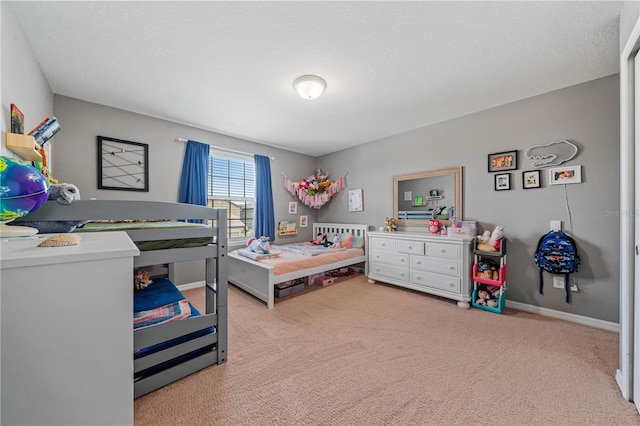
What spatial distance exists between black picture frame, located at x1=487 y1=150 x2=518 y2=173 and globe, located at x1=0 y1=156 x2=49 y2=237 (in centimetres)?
380

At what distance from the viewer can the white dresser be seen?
279 cm

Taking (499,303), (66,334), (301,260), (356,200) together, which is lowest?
(499,303)

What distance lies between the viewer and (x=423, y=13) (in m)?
1.54

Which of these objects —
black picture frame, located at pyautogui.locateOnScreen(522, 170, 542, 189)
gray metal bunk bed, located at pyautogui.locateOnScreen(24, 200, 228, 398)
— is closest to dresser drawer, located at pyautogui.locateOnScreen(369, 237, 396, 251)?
black picture frame, located at pyautogui.locateOnScreen(522, 170, 542, 189)

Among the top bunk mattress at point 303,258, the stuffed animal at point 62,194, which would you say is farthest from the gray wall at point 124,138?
the stuffed animal at point 62,194

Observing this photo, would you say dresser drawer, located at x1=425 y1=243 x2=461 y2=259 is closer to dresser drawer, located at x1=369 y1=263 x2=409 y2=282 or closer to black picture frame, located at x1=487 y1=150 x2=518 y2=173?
dresser drawer, located at x1=369 y1=263 x2=409 y2=282

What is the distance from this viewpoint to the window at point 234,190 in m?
3.79

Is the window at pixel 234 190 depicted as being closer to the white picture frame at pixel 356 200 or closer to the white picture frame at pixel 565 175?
the white picture frame at pixel 356 200

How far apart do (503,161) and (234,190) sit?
3.82 m

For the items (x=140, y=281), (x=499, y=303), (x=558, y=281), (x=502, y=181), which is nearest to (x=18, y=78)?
(x=140, y=281)

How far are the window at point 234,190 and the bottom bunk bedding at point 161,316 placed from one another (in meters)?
2.04

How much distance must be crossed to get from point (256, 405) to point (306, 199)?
3669mm

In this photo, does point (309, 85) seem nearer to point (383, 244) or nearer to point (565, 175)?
point (383, 244)

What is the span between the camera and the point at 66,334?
650mm
